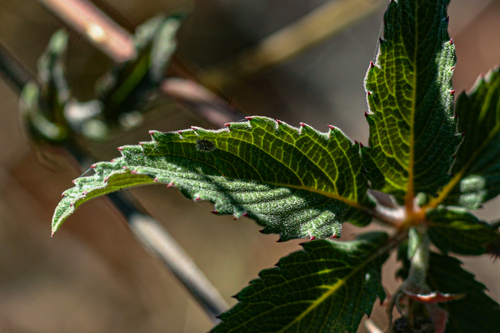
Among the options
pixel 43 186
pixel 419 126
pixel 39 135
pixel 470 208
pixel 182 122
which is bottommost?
pixel 470 208

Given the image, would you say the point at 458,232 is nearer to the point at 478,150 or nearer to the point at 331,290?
the point at 478,150

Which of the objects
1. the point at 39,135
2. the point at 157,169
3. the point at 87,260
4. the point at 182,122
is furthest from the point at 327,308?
the point at 87,260

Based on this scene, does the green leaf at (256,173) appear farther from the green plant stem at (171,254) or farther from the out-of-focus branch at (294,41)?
the out-of-focus branch at (294,41)

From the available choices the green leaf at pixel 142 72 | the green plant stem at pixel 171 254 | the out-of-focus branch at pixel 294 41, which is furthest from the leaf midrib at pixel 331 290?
the out-of-focus branch at pixel 294 41

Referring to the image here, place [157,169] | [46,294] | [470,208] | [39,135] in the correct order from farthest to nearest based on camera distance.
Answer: [46,294] < [39,135] < [470,208] < [157,169]

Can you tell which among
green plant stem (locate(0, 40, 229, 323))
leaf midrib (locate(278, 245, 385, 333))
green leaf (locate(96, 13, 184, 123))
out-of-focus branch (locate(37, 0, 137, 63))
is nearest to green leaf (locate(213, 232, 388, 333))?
leaf midrib (locate(278, 245, 385, 333))

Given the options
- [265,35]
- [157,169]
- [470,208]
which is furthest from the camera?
[265,35]

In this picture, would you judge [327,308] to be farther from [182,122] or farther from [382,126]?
[182,122]

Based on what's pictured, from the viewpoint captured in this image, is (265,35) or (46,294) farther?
(265,35)
